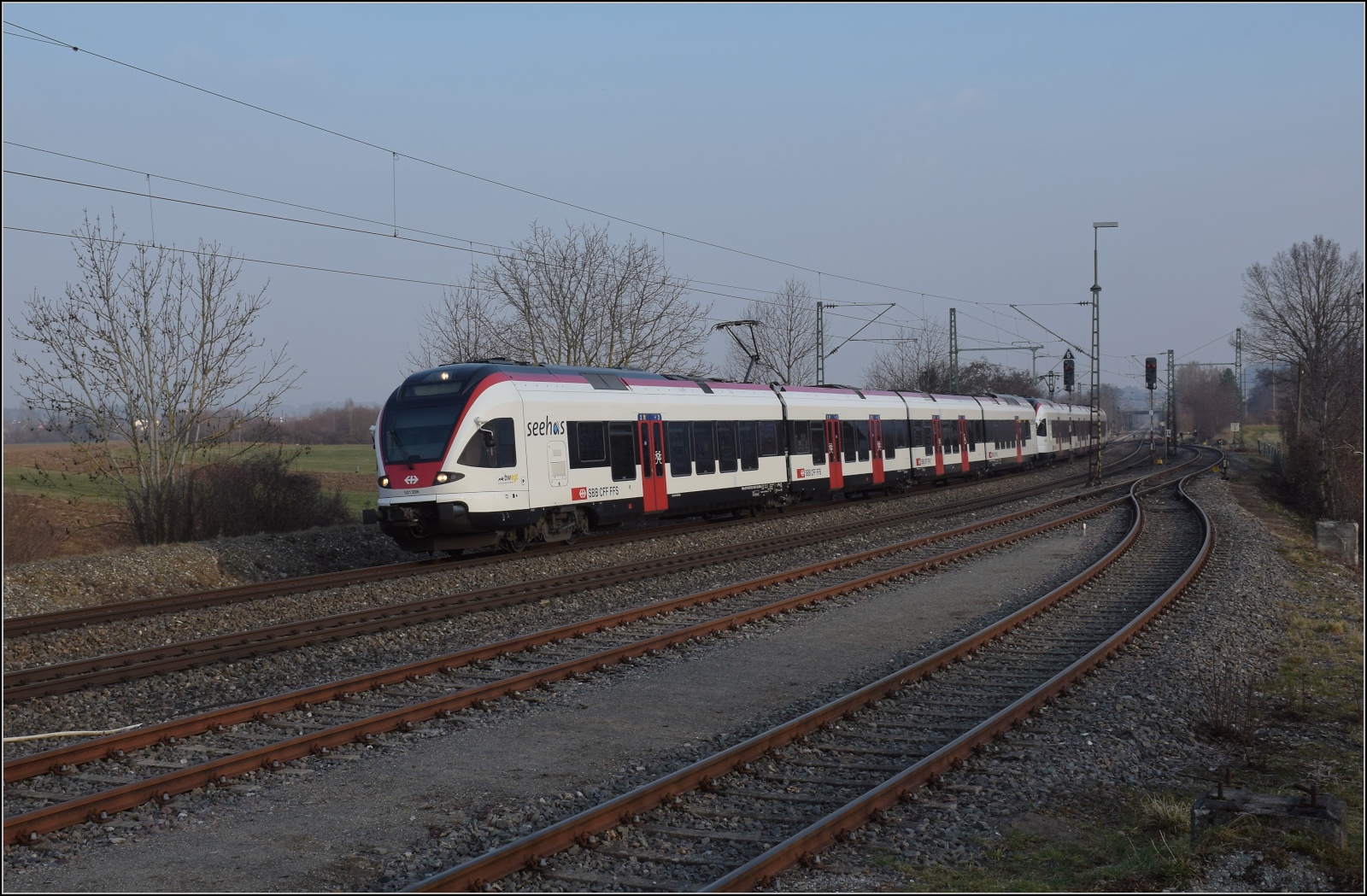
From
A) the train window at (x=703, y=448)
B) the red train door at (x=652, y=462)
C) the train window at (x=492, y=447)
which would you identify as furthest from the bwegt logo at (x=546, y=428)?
the train window at (x=703, y=448)

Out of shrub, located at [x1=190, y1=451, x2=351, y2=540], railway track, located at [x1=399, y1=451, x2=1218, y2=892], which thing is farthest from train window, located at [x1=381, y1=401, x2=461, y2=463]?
railway track, located at [x1=399, y1=451, x2=1218, y2=892]

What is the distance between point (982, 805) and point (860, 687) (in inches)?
111

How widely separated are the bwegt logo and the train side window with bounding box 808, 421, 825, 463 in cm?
1026

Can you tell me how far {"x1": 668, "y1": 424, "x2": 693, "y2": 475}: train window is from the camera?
22.0 m

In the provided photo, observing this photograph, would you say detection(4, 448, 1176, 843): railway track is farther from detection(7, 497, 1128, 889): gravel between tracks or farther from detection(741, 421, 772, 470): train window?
detection(741, 421, 772, 470): train window

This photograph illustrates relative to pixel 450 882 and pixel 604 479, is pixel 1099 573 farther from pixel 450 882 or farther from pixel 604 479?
pixel 450 882

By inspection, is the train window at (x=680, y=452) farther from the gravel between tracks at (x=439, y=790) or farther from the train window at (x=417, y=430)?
the gravel between tracks at (x=439, y=790)

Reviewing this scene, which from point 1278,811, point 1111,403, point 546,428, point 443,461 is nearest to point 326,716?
point 1278,811

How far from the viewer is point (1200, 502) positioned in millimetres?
31297

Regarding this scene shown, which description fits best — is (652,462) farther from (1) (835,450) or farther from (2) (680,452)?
(1) (835,450)

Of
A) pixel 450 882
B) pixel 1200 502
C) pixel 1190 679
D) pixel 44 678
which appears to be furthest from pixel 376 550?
pixel 1200 502

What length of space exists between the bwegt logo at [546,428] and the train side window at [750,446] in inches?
257

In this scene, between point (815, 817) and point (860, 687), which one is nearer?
point (815, 817)

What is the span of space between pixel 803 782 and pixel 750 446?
59.1 feet
